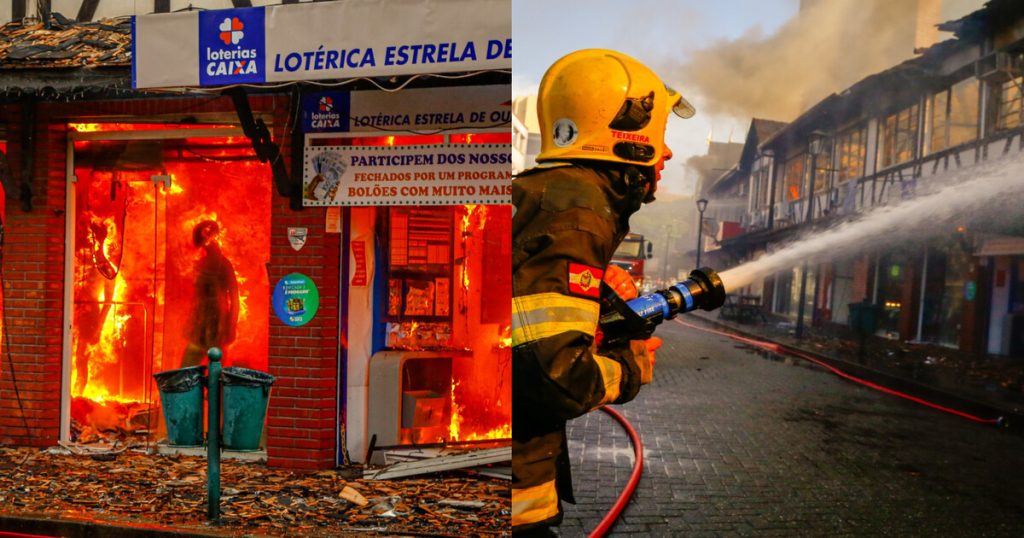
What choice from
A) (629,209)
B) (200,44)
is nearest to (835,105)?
(629,209)

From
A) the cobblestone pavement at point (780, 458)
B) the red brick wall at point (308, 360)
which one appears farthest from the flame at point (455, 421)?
the cobblestone pavement at point (780, 458)

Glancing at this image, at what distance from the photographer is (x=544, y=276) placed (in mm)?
1687

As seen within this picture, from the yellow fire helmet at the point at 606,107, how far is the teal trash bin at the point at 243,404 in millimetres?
4897

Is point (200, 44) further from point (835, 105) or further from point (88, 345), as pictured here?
point (835, 105)

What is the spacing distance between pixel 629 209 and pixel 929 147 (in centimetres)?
61

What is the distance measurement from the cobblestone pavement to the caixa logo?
151 inches

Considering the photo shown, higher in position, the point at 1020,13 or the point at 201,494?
the point at 1020,13

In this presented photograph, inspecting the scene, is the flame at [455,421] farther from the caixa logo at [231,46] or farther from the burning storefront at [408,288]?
the caixa logo at [231,46]

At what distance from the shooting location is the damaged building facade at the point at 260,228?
581 cm

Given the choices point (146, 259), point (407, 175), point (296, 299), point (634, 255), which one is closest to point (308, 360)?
point (296, 299)

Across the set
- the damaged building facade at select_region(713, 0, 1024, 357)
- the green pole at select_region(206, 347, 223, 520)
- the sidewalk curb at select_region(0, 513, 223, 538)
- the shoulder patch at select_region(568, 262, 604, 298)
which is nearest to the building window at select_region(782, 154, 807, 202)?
the damaged building facade at select_region(713, 0, 1024, 357)

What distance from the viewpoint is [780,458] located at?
1.75 metres

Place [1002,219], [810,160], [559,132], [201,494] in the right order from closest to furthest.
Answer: [1002,219] < [810,160] < [559,132] < [201,494]

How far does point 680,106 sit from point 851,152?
0.37 m
